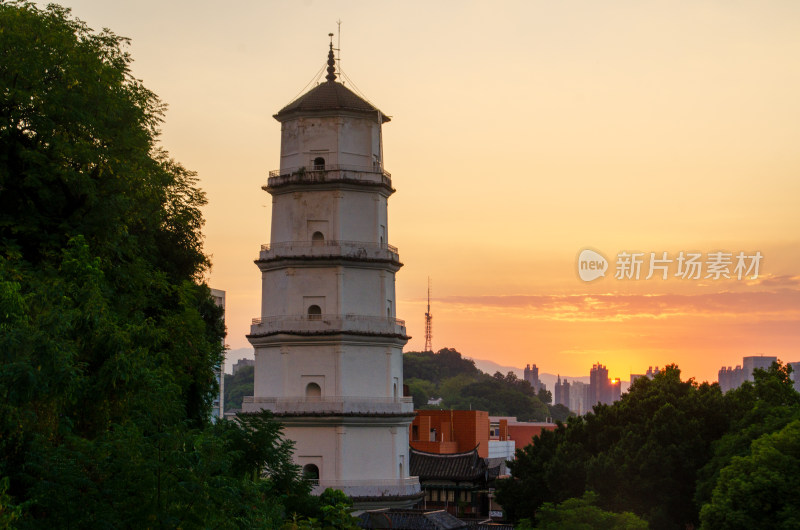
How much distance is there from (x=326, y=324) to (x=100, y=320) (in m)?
28.8

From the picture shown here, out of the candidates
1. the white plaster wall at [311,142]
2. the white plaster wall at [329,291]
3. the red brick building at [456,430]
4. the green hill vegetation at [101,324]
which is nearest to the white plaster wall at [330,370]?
the white plaster wall at [329,291]

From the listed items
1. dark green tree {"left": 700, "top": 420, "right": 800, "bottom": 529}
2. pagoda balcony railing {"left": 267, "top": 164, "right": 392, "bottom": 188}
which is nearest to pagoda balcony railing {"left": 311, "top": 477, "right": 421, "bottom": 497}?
pagoda balcony railing {"left": 267, "top": 164, "right": 392, "bottom": 188}

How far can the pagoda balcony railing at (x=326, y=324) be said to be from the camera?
4912 centimetres

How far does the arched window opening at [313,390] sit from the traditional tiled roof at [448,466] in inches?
749

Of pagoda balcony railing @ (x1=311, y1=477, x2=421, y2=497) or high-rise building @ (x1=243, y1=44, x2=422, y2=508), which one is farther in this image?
high-rise building @ (x1=243, y1=44, x2=422, y2=508)

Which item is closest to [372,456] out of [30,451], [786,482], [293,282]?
[293,282]

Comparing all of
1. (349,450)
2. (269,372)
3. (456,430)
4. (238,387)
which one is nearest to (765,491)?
(349,450)

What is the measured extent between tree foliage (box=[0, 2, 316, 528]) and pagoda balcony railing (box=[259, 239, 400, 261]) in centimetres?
1506

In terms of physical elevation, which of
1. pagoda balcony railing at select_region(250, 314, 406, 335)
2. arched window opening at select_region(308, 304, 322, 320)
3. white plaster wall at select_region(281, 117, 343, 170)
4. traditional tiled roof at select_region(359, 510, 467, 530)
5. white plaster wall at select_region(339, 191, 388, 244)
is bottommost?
traditional tiled roof at select_region(359, 510, 467, 530)

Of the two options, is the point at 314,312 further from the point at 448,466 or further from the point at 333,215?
the point at 448,466

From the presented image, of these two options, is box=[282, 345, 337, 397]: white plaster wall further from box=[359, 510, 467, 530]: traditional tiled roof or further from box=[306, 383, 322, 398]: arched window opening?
box=[359, 510, 467, 530]: traditional tiled roof

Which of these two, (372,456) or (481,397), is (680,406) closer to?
(372,456)

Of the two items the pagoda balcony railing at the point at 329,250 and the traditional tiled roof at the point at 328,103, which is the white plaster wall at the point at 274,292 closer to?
the pagoda balcony railing at the point at 329,250

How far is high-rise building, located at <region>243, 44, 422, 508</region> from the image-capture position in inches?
1902
